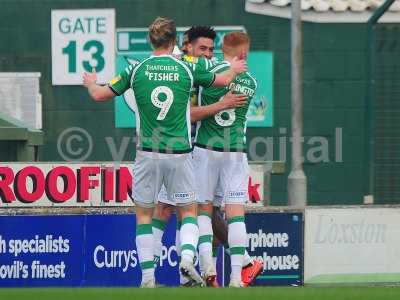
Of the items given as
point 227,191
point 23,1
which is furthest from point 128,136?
point 227,191

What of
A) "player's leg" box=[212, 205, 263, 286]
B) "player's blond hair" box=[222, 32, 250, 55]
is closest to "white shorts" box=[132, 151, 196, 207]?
"player's leg" box=[212, 205, 263, 286]

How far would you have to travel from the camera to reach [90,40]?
2002cm

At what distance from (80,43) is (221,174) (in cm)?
1018

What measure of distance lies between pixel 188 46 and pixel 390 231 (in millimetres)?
2886

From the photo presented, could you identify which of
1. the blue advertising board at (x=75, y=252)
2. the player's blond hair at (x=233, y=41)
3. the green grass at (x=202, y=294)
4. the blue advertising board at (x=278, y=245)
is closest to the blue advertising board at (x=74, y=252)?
the blue advertising board at (x=75, y=252)

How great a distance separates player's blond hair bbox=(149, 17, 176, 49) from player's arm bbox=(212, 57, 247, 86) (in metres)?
0.44

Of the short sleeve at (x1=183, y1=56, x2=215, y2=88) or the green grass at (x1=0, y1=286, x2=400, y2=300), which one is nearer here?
the green grass at (x1=0, y1=286, x2=400, y2=300)

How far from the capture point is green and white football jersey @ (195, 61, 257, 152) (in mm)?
10141

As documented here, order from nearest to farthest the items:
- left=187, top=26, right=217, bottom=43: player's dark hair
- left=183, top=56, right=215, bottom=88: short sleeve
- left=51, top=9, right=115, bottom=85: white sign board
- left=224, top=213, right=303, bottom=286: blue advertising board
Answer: left=183, top=56, right=215, bottom=88: short sleeve → left=187, top=26, right=217, bottom=43: player's dark hair → left=224, top=213, right=303, bottom=286: blue advertising board → left=51, top=9, right=115, bottom=85: white sign board

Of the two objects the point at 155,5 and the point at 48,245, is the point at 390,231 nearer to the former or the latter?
the point at 48,245

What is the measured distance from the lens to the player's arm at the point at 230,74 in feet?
31.5

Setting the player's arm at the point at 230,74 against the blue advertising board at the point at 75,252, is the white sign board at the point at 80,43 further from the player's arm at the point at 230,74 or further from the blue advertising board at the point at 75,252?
the player's arm at the point at 230,74

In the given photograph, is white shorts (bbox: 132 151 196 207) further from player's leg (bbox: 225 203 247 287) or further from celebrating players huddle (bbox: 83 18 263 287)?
player's leg (bbox: 225 203 247 287)

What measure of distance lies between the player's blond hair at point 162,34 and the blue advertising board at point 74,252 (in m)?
2.71
